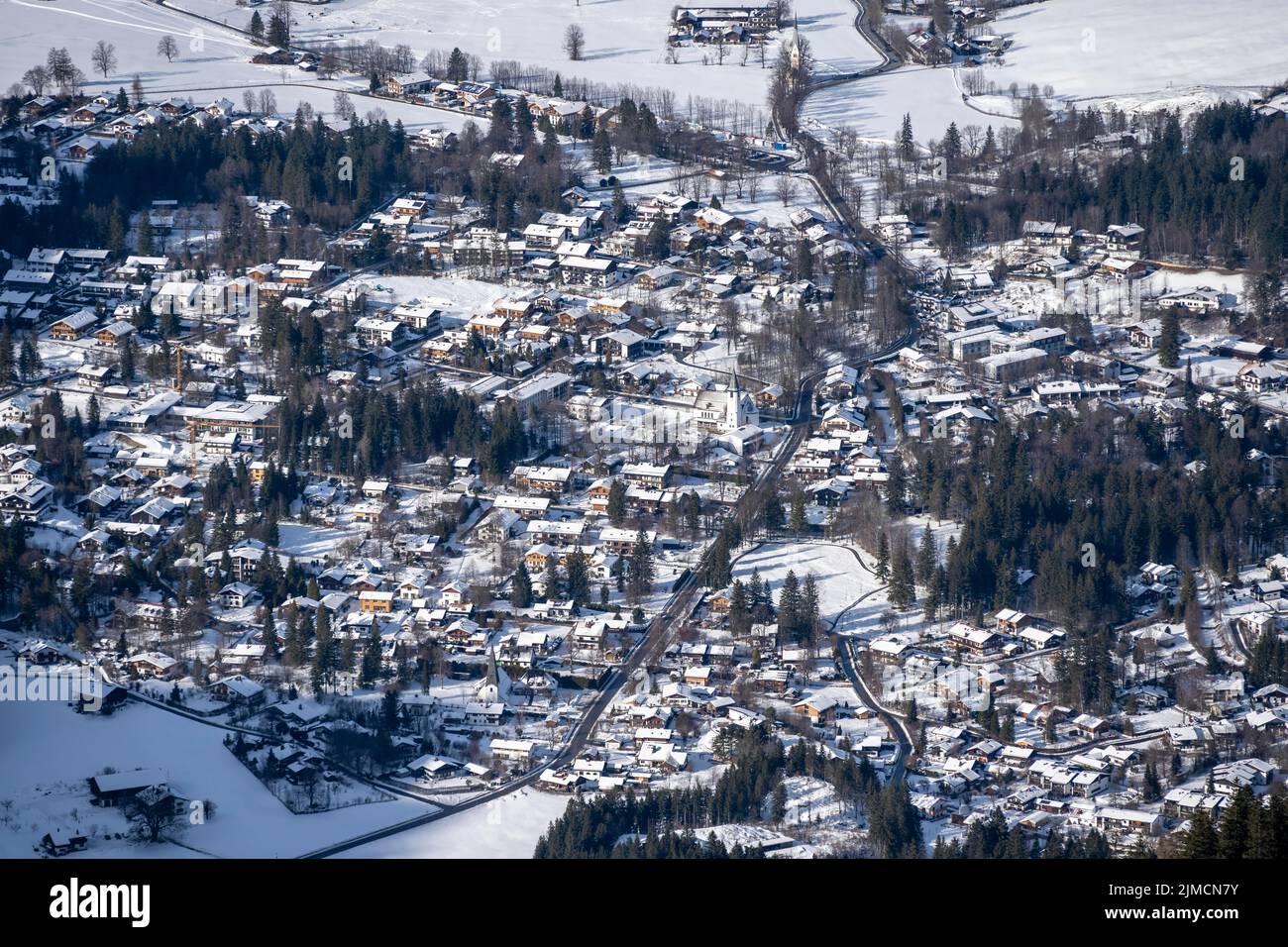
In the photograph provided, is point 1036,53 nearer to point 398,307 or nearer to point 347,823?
point 398,307

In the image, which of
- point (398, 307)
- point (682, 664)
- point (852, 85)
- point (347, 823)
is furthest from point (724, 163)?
point (347, 823)

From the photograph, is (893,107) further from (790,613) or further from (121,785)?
(121,785)

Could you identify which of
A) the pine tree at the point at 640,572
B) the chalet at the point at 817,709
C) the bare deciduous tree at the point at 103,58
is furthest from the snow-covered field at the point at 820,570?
the bare deciduous tree at the point at 103,58

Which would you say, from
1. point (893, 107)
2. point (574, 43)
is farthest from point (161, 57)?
point (893, 107)

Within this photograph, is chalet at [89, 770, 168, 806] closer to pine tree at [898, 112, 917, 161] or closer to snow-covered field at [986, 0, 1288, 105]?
pine tree at [898, 112, 917, 161]

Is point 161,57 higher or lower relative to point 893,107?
higher

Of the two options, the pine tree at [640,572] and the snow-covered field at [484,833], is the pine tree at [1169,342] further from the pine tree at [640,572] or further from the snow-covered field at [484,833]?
the snow-covered field at [484,833]
